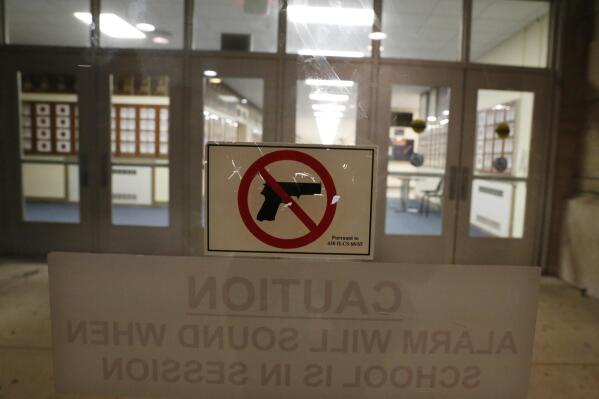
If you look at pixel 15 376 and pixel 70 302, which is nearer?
pixel 70 302

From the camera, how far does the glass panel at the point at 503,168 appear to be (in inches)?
171

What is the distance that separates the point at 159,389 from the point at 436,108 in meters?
3.75

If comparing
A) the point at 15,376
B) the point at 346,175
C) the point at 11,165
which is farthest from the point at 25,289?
the point at 346,175

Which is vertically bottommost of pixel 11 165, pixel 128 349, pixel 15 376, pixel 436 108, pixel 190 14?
pixel 15 376

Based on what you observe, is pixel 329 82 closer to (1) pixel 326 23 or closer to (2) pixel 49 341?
(1) pixel 326 23

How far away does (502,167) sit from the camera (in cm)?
444

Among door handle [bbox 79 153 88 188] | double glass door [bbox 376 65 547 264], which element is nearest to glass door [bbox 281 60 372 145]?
double glass door [bbox 376 65 547 264]

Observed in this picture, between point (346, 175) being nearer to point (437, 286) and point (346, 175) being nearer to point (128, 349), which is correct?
point (437, 286)

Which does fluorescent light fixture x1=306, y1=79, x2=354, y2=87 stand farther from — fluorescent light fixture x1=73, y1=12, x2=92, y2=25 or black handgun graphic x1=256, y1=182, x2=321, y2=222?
fluorescent light fixture x1=73, y1=12, x2=92, y2=25

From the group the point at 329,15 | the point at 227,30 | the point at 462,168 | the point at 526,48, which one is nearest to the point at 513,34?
the point at 526,48

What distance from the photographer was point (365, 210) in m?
1.22

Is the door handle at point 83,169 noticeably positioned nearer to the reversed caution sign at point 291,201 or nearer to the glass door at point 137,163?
the glass door at point 137,163

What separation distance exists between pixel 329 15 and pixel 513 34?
12.1ft

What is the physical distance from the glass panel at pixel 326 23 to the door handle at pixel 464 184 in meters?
3.11
